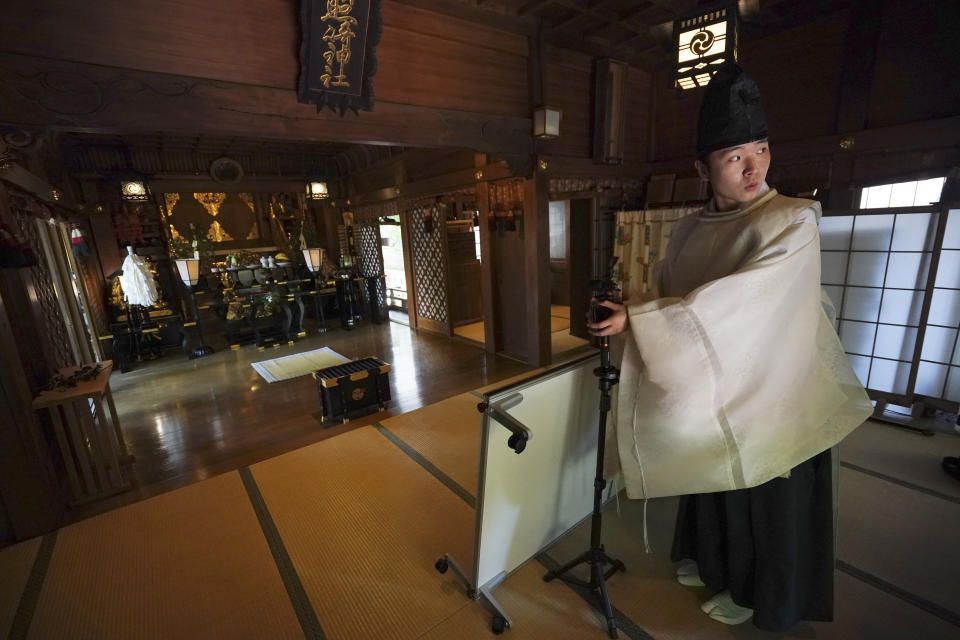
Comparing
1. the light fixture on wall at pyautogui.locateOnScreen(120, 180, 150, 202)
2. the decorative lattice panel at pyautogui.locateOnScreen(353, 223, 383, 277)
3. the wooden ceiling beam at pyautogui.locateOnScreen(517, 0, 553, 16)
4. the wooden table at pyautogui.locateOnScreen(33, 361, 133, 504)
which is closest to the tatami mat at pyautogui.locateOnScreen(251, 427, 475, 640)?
the wooden table at pyautogui.locateOnScreen(33, 361, 133, 504)

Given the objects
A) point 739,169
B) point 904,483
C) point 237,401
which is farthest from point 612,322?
point 237,401

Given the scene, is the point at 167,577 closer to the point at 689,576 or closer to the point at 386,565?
the point at 386,565

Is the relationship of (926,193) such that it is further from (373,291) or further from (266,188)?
(266,188)

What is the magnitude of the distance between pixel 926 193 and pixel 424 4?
15.1 feet

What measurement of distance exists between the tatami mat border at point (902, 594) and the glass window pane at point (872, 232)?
2.76m

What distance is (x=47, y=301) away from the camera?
3.44 meters

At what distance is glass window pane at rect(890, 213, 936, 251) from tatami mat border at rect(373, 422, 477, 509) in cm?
392

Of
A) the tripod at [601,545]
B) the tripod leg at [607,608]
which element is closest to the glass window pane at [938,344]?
the tripod at [601,545]

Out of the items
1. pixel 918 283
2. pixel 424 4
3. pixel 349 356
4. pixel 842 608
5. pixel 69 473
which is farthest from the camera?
pixel 349 356

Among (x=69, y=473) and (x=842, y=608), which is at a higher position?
(x=69, y=473)

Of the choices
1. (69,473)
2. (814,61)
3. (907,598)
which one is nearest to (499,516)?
(907,598)

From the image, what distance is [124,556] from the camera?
86.0 inches

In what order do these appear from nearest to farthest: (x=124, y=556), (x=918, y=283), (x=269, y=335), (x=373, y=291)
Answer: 1. (x=124, y=556)
2. (x=918, y=283)
3. (x=269, y=335)
4. (x=373, y=291)

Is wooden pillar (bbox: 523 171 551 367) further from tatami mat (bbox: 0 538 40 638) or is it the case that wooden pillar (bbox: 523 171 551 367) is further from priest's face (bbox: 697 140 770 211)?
tatami mat (bbox: 0 538 40 638)
